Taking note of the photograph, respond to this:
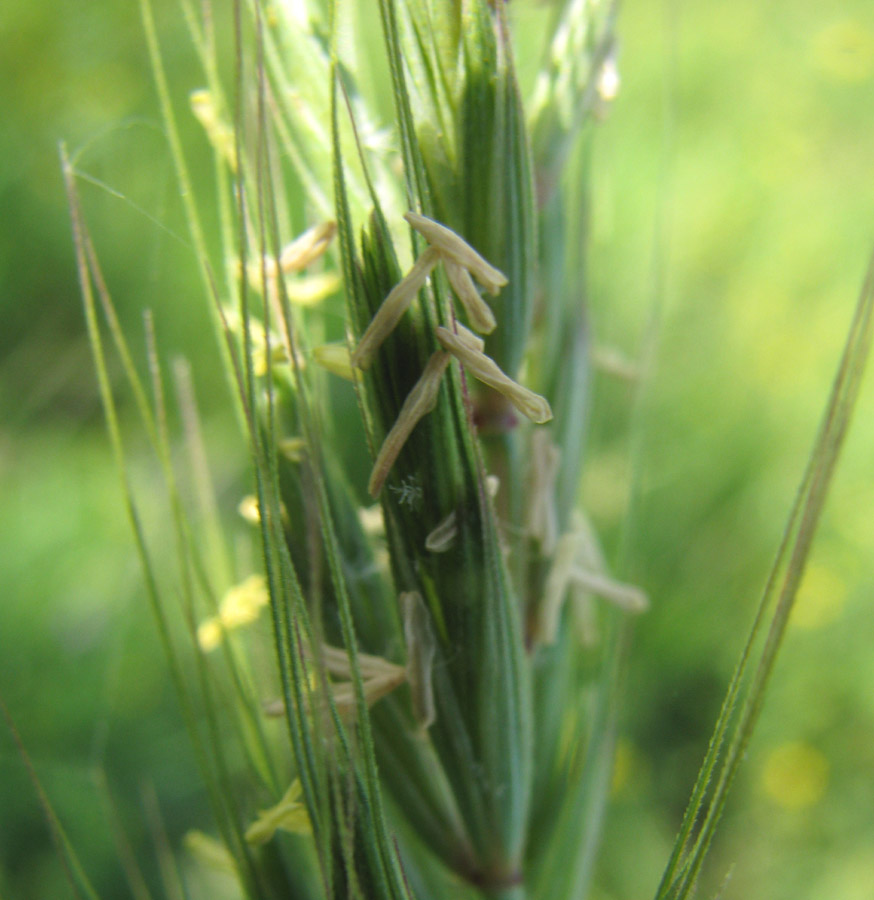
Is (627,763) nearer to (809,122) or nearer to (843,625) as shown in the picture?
(843,625)

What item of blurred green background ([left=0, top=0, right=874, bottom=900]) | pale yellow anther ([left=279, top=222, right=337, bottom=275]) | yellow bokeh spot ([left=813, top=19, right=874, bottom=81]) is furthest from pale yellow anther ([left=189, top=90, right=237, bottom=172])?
yellow bokeh spot ([left=813, top=19, right=874, bottom=81])

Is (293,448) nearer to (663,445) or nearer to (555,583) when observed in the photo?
(555,583)

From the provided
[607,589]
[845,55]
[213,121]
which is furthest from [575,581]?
[845,55]

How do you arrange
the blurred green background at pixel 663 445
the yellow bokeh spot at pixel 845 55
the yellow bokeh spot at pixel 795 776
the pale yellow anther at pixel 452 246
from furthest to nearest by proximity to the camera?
the yellow bokeh spot at pixel 845 55, the yellow bokeh spot at pixel 795 776, the blurred green background at pixel 663 445, the pale yellow anther at pixel 452 246

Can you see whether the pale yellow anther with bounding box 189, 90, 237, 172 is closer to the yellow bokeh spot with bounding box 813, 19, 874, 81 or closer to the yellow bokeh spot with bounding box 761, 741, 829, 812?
the yellow bokeh spot with bounding box 761, 741, 829, 812

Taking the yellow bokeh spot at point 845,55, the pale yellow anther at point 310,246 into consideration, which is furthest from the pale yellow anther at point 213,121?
the yellow bokeh spot at point 845,55

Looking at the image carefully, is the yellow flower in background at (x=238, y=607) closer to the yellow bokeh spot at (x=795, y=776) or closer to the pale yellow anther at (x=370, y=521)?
the pale yellow anther at (x=370, y=521)

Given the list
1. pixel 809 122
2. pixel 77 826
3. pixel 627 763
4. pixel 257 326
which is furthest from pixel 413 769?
pixel 809 122
